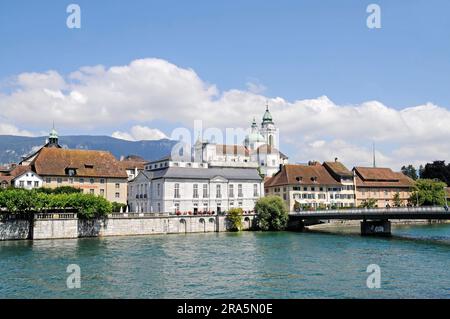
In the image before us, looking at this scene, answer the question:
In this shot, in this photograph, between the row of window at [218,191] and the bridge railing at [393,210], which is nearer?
the bridge railing at [393,210]

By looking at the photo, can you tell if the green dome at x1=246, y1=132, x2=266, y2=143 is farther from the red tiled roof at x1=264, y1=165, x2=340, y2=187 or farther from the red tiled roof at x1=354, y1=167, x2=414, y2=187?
the red tiled roof at x1=264, y1=165, x2=340, y2=187

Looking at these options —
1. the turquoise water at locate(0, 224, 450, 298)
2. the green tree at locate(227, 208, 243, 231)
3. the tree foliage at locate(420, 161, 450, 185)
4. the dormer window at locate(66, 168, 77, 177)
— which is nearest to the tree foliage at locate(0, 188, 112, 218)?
the turquoise water at locate(0, 224, 450, 298)

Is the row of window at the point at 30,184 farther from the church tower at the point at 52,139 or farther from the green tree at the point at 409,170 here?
the green tree at the point at 409,170

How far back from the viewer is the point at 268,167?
442 ft

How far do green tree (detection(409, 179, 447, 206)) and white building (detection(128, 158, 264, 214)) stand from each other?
40.5 m

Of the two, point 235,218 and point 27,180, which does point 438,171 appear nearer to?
point 235,218

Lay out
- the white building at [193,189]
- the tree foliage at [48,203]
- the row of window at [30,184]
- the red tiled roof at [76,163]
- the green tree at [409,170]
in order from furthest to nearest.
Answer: the green tree at [409,170]
the white building at [193,189]
the red tiled roof at [76,163]
the row of window at [30,184]
the tree foliage at [48,203]

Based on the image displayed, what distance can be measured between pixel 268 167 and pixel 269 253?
90648mm

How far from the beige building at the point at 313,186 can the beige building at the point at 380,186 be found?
3961 millimetres

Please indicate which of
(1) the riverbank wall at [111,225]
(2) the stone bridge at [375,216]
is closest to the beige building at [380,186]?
(2) the stone bridge at [375,216]

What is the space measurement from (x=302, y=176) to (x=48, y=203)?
176ft

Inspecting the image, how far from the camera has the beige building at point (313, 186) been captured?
96375 mm
